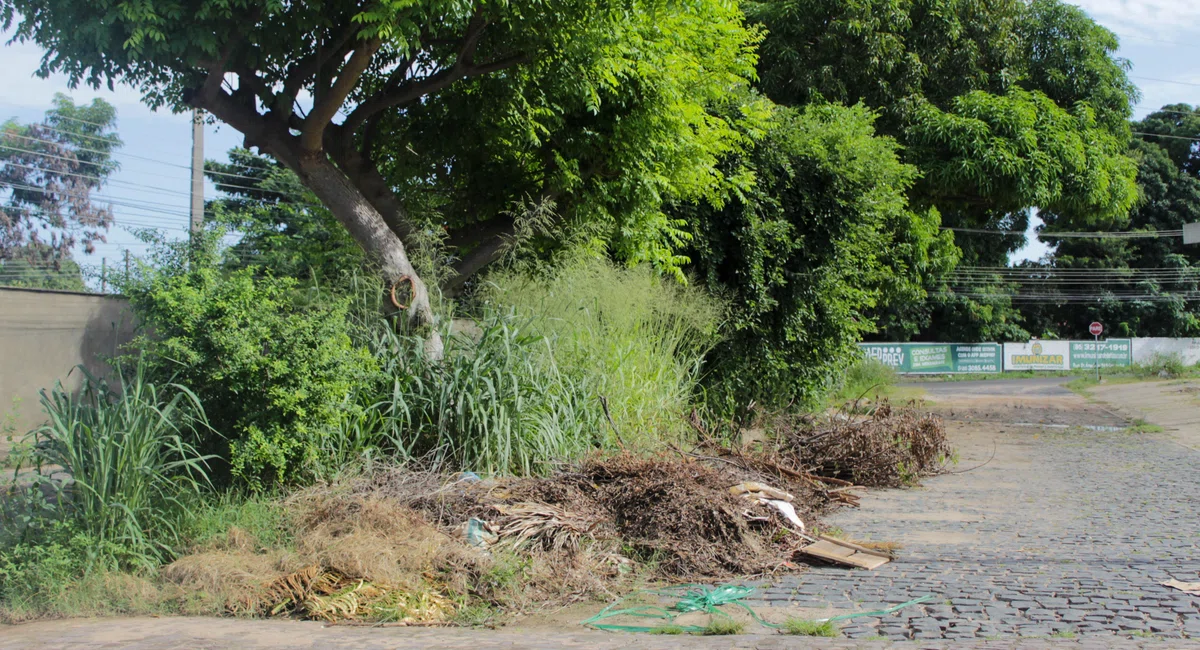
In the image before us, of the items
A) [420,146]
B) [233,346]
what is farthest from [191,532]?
[420,146]

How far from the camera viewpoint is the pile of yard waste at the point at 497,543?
499 centimetres

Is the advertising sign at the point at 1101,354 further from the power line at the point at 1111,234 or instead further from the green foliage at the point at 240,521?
the green foliage at the point at 240,521

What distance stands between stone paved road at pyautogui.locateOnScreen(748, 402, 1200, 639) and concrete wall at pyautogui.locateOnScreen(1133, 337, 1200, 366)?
133ft

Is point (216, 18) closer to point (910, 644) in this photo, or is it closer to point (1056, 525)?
point (910, 644)

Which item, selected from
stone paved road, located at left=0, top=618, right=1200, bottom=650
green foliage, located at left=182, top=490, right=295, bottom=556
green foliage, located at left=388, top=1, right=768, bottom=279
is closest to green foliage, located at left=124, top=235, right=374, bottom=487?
green foliage, located at left=182, top=490, right=295, bottom=556

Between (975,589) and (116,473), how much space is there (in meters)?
5.08

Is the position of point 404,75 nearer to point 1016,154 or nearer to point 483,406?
point 483,406

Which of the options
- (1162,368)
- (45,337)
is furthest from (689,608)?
(1162,368)

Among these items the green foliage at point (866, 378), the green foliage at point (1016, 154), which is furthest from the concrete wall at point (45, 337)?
the green foliage at point (1016, 154)

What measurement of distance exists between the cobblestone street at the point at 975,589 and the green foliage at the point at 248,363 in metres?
1.36

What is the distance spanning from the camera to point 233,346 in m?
5.70

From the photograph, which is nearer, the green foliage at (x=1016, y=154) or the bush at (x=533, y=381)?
the bush at (x=533, y=381)

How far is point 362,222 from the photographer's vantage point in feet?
26.7

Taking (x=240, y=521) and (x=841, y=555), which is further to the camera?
(x=841, y=555)
